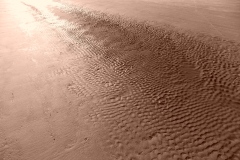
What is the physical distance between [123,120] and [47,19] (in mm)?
7604

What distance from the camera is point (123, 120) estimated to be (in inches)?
164

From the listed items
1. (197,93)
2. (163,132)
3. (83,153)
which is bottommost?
(83,153)

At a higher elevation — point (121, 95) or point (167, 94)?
point (167, 94)

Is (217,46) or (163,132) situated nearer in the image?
(163,132)

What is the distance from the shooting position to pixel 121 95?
15.8 feet

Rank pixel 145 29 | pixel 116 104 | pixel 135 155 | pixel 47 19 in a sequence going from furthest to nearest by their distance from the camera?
pixel 47 19 < pixel 145 29 < pixel 116 104 < pixel 135 155

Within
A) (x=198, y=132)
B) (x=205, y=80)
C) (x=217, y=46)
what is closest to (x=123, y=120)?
(x=198, y=132)

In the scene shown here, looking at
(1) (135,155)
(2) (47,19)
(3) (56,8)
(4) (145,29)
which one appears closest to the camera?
(1) (135,155)

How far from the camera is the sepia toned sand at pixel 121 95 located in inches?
145

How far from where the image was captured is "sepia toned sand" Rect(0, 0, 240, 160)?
12.1 ft

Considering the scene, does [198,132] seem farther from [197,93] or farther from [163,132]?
[197,93]

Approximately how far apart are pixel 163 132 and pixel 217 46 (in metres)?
3.91

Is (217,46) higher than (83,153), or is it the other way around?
(217,46)

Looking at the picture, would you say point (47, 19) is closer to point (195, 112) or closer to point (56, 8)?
point (56, 8)
